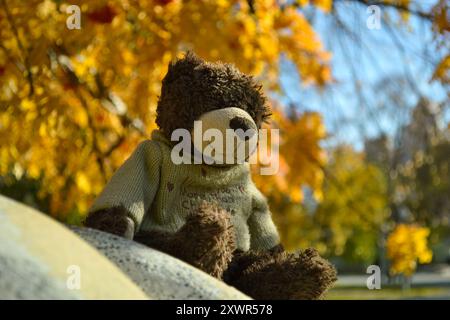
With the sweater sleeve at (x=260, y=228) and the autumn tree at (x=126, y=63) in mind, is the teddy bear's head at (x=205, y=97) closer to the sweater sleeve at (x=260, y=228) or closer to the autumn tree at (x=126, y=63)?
the sweater sleeve at (x=260, y=228)

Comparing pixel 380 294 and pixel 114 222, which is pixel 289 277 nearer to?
pixel 114 222

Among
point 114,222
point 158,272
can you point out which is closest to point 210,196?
→ point 114,222

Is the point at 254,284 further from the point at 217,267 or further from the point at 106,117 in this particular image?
the point at 106,117

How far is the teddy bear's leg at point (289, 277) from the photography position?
2203 mm

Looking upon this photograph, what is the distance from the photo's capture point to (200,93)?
2492 millimetres

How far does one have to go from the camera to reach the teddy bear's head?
8.05ft

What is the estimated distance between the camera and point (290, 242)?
12.5 m

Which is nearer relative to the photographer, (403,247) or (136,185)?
(136,185)

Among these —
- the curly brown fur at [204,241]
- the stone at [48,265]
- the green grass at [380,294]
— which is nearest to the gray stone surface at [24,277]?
the stone at [48,265]

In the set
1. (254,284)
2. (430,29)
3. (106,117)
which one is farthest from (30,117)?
(254,284)

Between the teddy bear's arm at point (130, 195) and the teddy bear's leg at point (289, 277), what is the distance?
377mm

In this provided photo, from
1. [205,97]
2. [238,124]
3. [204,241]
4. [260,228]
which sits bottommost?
[204,241]

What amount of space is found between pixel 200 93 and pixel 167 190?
340mm

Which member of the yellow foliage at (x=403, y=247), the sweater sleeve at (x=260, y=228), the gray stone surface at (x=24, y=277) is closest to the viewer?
the gray stone surface at (x=24, y=277)
